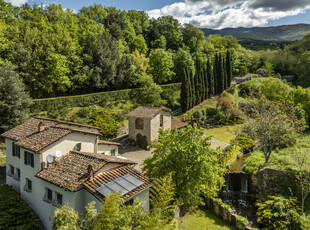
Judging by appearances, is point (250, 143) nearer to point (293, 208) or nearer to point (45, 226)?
point (293, 208)

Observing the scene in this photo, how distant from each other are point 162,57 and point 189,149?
41.2 meters

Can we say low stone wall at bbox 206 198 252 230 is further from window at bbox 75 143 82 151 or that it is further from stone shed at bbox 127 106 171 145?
stone shed at bbox 127 106 171 145

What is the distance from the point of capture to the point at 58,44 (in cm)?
4053

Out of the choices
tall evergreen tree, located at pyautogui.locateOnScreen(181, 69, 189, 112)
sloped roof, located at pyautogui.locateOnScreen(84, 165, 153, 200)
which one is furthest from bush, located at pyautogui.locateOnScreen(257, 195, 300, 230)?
tall evergreen tree, located at pyautogui.locateOnScreen(181, 69, 189, 112)

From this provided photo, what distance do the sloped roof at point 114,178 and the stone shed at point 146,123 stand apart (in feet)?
50.6

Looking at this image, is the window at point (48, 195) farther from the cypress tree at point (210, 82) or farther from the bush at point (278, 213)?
the cypress tree at point (210, 82)

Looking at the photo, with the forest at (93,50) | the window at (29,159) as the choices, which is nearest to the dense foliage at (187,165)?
the window at (29,159)

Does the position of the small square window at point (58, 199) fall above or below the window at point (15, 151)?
below

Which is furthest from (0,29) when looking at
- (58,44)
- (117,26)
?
(117,26)

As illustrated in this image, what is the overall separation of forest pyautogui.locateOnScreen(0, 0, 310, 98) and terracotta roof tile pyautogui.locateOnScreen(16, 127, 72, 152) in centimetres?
2117

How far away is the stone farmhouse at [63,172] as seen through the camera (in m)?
14.4

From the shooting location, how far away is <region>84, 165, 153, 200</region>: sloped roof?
45.9 ft

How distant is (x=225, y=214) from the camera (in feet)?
61.5

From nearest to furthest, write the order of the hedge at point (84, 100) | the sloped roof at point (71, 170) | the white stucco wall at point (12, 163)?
1. the sloped roof at point (71, 170)
2. the white stucco wall at point (12, 163)
3. the hedge at point (84, 100)
